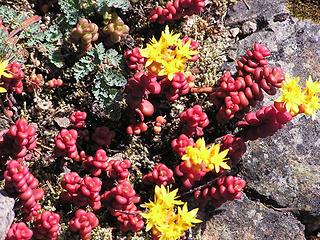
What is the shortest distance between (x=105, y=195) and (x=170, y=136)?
26.7 inches

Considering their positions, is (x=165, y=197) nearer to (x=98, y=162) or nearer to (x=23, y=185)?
(x=98, y=162)

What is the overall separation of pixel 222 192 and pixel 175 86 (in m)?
0.78

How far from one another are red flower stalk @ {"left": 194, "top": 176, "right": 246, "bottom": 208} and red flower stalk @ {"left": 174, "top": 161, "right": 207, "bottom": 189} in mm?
94

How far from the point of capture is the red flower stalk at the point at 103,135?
432cm

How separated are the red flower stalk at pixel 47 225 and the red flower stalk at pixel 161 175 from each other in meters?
0.69

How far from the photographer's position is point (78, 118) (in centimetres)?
431

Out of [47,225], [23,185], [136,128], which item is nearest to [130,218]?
[47,225]

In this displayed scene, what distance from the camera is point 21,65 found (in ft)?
14.6

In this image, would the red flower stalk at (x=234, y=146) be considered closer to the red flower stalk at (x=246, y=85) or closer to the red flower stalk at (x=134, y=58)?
the red flower stalk at (x=246, y=85)

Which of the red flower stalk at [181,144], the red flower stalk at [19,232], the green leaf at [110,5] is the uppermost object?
the green leaf at [110,5]

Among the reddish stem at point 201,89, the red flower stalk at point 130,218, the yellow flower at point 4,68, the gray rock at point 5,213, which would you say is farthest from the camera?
the reddish stem at point 201,89

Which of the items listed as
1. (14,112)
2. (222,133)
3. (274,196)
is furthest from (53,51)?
(274,196)

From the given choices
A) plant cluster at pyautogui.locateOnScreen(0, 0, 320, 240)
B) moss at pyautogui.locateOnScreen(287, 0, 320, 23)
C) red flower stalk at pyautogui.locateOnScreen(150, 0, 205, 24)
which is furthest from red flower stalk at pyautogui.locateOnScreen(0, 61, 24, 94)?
moss at pyautogui.locateOnScreen(287, 0, 320, 23)

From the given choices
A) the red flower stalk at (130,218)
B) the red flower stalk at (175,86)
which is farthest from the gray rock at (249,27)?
the red flower stalk at (130,218)
